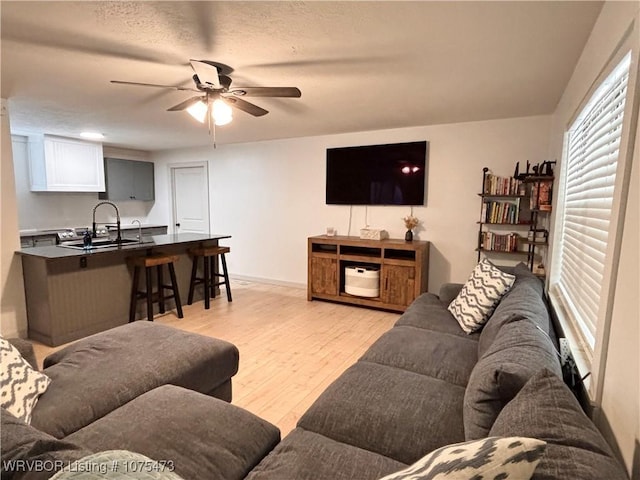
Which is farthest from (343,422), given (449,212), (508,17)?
(449,212)

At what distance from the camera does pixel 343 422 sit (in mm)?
1428

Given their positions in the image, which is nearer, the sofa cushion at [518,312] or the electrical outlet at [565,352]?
the electrical outlet at [565,352]

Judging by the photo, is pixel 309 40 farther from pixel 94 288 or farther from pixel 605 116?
pixel 94 288

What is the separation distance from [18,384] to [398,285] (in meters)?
3.44

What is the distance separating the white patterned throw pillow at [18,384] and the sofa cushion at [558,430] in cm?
171

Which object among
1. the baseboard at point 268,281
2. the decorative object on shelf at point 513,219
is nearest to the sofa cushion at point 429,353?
the decorative object on shelf at point 513,219

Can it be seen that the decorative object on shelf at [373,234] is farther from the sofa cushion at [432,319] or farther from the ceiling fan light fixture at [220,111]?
the ceiling fan light fixture at [220,111]

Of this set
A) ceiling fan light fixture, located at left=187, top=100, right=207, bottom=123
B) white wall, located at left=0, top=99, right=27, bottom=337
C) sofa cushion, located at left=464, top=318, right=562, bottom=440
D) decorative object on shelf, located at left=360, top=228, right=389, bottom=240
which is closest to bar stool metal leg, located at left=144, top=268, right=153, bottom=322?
white wall, located at left=0, top=99, right=27, bottom=337

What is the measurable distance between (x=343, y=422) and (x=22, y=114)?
14.9ft

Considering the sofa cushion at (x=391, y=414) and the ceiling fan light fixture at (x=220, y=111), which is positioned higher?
the ceiling fan light fixture at (x=220, y=111)

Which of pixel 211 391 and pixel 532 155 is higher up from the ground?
pixel 532 155

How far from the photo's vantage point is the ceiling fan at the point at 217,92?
2215mm

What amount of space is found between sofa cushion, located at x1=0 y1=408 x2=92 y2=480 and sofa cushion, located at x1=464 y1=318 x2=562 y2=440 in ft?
3.82

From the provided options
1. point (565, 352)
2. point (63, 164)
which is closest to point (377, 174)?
point (565, 352)
